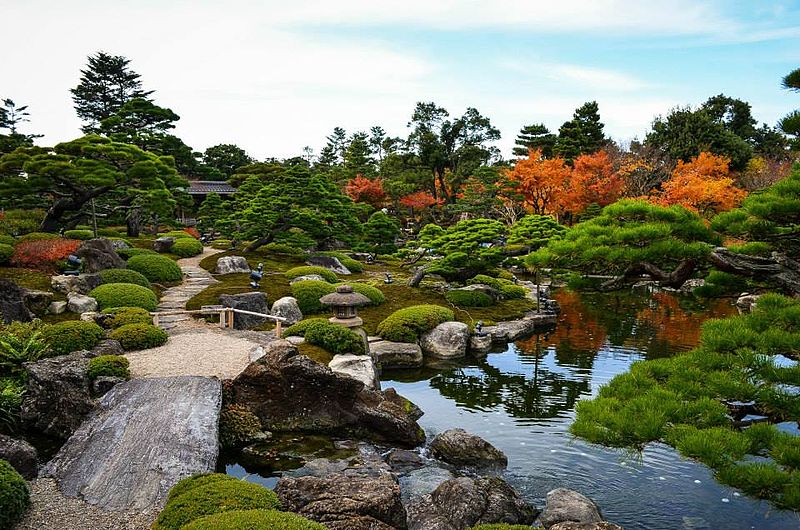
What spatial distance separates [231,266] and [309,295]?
6.94 meters

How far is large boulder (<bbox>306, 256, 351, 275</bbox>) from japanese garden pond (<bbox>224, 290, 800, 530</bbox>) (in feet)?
33.6

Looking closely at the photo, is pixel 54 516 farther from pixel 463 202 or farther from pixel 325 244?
pixel 463 202

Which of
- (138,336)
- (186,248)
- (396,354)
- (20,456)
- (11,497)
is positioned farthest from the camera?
(186,248)

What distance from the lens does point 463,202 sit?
105 ft

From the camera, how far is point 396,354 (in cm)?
1375

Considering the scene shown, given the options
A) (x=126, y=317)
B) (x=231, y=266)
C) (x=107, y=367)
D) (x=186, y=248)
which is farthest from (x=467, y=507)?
(x=186, y=248)

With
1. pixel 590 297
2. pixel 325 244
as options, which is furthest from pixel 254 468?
pixel 325 244

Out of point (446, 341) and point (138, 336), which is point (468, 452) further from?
point (138, 336)

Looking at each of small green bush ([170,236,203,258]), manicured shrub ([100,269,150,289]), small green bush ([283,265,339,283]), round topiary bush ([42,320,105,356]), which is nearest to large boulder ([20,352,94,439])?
round topiary bush ([42,320,105,356])

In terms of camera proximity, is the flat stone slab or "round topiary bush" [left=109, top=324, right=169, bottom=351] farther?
"round topiary bush" [left=109, top=324, right=169, bottom=351]

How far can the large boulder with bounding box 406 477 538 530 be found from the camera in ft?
20.3

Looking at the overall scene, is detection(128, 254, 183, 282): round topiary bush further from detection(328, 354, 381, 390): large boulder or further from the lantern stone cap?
detection(328, 354, 381, 390): large boulder

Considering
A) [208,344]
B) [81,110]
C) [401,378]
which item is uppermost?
[81,110]

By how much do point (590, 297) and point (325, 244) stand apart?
47.8 ft
